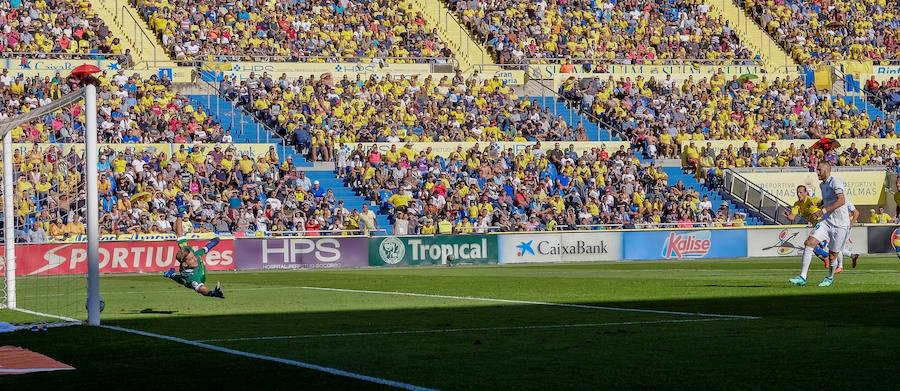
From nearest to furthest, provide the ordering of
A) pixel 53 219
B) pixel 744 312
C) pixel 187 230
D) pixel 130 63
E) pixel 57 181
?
pixel 744 312, pixel 57 181, pixel 53 219, pixel 187 230, pixel 130 63

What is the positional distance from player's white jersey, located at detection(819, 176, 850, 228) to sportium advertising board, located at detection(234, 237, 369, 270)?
21.7 metres

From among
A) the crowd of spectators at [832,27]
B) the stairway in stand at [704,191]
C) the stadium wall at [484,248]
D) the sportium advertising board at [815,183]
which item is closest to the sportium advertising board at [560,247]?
the stadium wall at [484,248]

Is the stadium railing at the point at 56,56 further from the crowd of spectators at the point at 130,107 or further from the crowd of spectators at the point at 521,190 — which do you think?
the crowd of spectators at the point at 521,190

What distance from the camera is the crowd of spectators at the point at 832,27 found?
6259 cm

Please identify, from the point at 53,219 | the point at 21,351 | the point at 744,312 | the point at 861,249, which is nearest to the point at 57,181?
the point at 53,219

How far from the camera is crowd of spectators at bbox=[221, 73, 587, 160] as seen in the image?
47500 millimetres

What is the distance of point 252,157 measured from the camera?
45219 mm

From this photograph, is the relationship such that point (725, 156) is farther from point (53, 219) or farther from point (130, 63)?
point (53, 219)

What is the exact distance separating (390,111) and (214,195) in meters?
9.59

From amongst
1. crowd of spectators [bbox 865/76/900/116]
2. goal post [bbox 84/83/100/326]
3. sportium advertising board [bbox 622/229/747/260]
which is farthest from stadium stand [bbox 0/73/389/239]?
crowd of spectators [bbox 865/76/900/116]

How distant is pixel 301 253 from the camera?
134 ft

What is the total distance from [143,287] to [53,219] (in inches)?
166

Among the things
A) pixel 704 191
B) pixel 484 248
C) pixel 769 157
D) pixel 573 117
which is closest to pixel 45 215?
pixel 484 248

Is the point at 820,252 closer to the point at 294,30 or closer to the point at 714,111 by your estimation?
the point at 714,111
